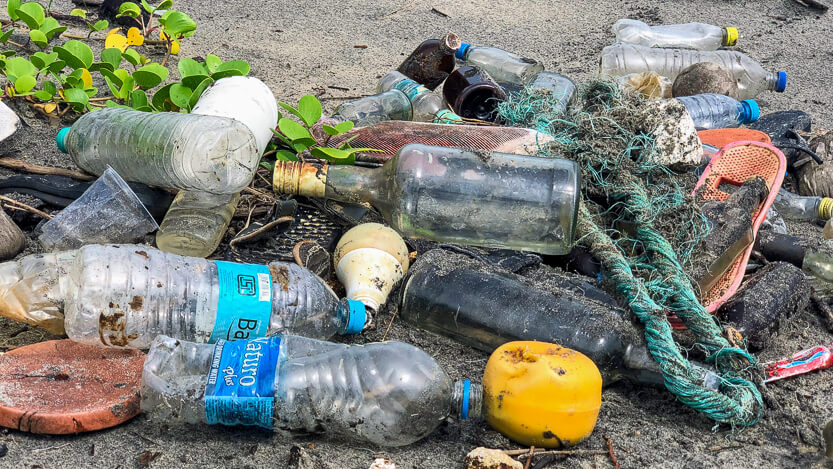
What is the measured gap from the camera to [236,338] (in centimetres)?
184

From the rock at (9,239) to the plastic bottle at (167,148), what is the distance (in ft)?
1.22

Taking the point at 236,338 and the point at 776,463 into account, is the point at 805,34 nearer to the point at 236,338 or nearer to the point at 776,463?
the point at 776,463

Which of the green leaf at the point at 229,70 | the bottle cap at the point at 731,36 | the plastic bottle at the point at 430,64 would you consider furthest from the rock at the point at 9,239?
the bottle cap at the point at 731,36

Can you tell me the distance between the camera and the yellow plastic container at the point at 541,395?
159 cm

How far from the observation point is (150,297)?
71.9 inches

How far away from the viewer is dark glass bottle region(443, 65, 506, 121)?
124 inches

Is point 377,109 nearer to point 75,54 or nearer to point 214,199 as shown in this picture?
point 214,199

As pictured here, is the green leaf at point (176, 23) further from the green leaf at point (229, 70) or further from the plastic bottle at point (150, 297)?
the plastic bottle at point (150, 297)

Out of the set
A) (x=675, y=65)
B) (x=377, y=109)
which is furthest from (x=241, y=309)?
(x=675, y=65)

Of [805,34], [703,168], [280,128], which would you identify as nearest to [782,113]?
[703,168]

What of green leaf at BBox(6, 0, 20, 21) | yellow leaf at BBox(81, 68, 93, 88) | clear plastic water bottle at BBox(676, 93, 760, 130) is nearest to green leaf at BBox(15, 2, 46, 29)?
green leaf at BBox(6, 0, 20, 21)

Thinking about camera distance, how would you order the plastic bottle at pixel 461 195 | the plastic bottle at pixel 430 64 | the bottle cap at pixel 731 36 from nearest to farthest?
1. the plastic bottle at pixel 461 195
2. the plastic bottle at pixel 430 64
3. the bottle cap at pixel 731 36

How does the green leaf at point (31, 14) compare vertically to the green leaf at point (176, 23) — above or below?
above

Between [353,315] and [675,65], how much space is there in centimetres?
275
